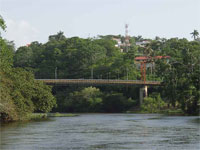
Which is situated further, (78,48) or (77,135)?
(78,48)

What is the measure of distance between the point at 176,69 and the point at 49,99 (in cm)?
3078

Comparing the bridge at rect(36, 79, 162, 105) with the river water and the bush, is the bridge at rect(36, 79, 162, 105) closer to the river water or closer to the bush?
the bush

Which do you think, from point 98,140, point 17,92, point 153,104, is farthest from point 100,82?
point 98,140

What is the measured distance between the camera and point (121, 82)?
133000 mm

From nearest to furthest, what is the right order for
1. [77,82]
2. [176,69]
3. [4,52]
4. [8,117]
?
1. [4,52]
2. [8,117]
3. [176,69]
4. [77,82]

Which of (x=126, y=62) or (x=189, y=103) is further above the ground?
(x=126, y=62)

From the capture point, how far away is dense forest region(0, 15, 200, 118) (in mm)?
70188

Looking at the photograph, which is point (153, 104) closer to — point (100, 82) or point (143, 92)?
point (143, 92)

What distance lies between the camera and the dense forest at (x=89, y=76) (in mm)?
70188

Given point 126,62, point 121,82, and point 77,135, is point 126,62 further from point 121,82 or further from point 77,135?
point 77,135

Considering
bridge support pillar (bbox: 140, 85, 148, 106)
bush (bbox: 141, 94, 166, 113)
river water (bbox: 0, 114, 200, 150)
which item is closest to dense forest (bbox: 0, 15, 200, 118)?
bush (bbox: 141, 94, 166, 113)

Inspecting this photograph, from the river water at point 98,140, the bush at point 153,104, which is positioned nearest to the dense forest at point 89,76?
the bush at point 153,104

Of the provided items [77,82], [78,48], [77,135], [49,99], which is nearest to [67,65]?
[78,48]

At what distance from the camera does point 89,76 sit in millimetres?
162250
